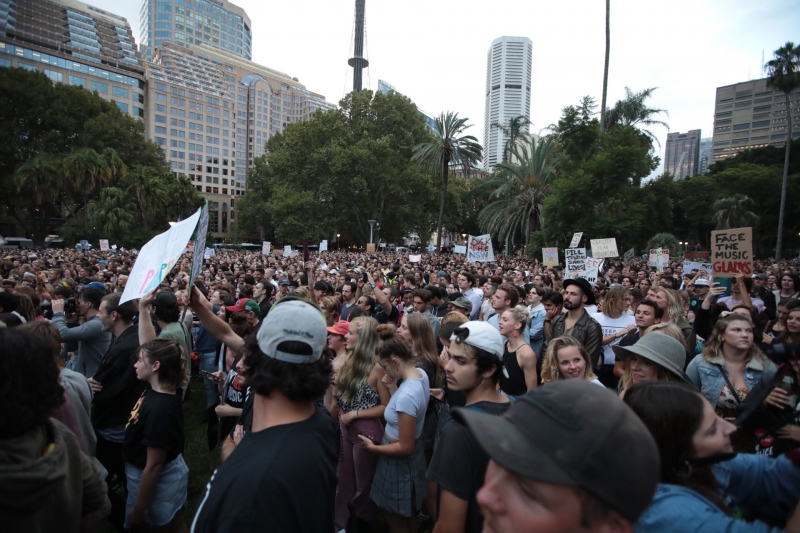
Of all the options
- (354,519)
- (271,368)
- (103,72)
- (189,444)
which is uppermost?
(103,72)

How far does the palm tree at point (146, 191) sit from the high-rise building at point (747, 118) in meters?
117

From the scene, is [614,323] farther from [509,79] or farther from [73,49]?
[509,79]

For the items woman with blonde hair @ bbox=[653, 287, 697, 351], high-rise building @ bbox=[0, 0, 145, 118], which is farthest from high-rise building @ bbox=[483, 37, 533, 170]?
woman with blonde hair @ bbox=[653, 287, 697, 351]

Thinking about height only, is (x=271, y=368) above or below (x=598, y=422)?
below

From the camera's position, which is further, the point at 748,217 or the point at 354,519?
the point at 748,217

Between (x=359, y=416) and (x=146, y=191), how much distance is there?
138 ft

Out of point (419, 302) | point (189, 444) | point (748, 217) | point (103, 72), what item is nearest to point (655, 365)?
point (419, 302)

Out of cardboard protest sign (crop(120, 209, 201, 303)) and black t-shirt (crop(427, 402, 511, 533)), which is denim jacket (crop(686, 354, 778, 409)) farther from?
cardboard protest sign (crop(120, 209, 201, 303))

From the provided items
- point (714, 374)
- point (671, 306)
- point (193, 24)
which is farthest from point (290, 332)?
point (193, 24)

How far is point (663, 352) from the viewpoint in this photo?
268 centimetres

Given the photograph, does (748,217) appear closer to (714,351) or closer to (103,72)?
(714,351)

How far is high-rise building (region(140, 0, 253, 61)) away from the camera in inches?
6058

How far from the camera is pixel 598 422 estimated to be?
90 cm

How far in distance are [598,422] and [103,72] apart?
10070 cm
